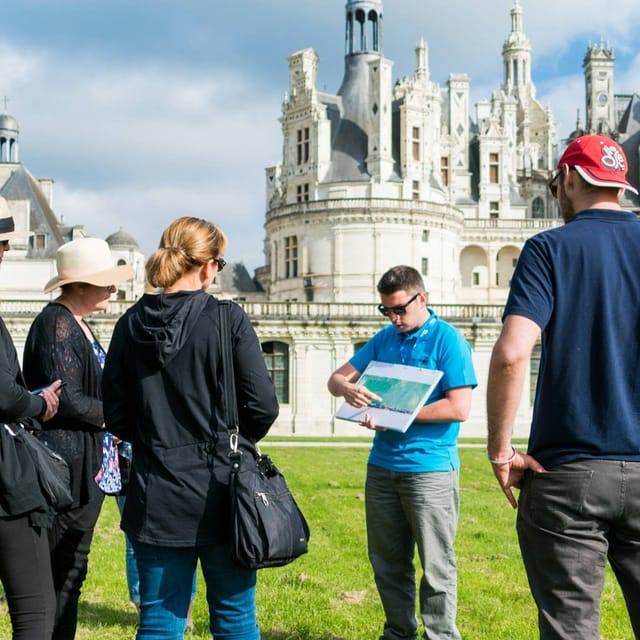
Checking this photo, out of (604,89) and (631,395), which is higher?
(604,89)

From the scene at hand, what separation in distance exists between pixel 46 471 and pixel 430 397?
86.2 inches

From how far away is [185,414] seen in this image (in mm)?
3518

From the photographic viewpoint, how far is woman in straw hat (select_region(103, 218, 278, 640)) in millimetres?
3432

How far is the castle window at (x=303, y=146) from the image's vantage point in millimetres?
48344

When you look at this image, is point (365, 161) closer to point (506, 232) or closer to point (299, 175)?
point (299, 175)

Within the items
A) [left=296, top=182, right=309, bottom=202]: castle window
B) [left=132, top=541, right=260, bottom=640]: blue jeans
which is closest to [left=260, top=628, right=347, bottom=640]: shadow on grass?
[left=132, top=541, right=260, bottom=640]: blue jeans

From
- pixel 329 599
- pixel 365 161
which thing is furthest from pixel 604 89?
pixel 329 599

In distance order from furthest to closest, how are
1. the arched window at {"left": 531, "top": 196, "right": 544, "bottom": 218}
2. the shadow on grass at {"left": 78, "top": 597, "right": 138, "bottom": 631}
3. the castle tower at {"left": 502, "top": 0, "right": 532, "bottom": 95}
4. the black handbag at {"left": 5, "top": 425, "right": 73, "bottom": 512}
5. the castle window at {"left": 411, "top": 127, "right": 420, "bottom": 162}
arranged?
the castle tower at {"left": 502, "top": 0, "right": 532, "bottom": 95} < the arched window at {"left": 531, "top": 196, "right": 544, "bottom": 218} < the castle window at {"left": 411, "top": 127, "right": 420, "bottom": 162} < the shadow on grass at {"left": 78, "top": 597, "right": 138, "bottom": 631} < the black handbag at {"left": 5, "top": 425, "right": 73, "bottom": 512}

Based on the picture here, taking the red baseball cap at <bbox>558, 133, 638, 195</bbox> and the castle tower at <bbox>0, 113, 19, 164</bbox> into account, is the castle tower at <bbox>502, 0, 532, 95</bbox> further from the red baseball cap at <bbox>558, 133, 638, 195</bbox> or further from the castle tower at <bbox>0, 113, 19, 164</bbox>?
the red baseball cap at <bbox>558, 133, 638, 195</bbox>

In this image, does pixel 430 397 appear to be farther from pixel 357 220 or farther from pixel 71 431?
pixel 357 220

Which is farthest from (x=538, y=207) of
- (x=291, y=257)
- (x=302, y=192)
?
(x=291, y=257)

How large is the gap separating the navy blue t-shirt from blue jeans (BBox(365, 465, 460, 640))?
160 centimetres

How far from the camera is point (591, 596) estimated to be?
3193mm

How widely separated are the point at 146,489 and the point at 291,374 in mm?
29397
